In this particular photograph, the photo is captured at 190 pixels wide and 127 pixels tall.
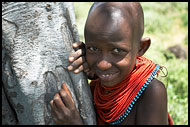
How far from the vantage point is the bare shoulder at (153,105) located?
74.6 inches

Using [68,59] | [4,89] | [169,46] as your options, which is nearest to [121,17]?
[68,59]

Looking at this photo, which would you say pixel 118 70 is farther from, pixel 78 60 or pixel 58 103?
pixel 58 103

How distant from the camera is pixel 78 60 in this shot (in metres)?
1.87

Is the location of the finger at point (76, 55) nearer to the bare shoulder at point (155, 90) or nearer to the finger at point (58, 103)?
the finger at point (58, 103)

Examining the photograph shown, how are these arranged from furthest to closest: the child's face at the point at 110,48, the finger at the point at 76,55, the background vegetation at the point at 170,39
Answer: the background vegetation at the point at 170,39
the finger at the point at 76,55
the child's face at the point at 110,48

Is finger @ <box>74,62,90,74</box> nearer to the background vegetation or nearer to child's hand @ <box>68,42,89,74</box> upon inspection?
child's hand @ <box>68,42,89,74</box>

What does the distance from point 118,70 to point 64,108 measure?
476 millimetres

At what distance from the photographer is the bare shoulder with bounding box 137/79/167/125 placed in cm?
189

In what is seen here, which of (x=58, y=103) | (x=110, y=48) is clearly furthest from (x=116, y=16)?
(x=58, y=103)

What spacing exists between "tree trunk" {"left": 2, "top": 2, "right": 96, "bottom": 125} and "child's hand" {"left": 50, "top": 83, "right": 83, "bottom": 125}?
5cm

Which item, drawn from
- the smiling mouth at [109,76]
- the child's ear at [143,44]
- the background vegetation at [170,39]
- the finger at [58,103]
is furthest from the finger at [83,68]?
the background vegetation at [170,39]

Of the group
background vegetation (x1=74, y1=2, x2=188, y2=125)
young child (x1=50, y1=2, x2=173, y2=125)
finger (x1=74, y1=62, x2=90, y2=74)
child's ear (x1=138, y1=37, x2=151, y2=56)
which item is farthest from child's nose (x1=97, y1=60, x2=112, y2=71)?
background vegetation (x1=74, y1=2, x2=188, y2=125)

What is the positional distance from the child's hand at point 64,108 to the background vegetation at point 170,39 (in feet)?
6.43

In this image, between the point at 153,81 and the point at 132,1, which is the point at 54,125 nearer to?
the point at 153,81
